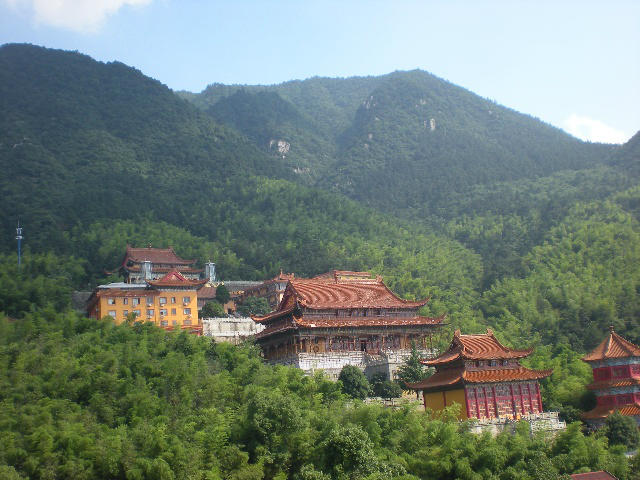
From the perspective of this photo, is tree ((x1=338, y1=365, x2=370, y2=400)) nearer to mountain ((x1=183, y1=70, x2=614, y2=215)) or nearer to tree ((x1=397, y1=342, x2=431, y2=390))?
tree ((x1=397, y1=342, x2=431, y2=390))

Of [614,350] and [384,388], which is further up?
[614,350]

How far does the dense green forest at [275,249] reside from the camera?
3412 centimetres

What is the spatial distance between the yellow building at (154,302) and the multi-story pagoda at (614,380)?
27.3 m

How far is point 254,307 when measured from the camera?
230 ft

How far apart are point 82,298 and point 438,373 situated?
116 feet

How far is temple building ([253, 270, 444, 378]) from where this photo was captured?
5019cm

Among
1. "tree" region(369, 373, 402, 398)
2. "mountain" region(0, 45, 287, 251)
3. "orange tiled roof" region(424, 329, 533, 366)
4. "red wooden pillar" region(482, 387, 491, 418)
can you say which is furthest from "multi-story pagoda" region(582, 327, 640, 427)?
"mountain" region(0, 45, 287, 251)

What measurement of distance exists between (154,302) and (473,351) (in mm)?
27392

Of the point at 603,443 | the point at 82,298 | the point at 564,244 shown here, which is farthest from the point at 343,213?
the point at 603,443

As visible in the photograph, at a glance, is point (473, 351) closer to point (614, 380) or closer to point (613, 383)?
point (613, 383)

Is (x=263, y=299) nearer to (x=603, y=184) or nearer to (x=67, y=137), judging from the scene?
(x=603, y=184)

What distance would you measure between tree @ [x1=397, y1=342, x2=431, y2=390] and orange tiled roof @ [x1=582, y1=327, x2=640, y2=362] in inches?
363

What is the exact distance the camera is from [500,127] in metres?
177

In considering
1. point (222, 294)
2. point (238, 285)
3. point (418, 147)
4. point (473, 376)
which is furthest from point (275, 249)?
point (418, 147)
